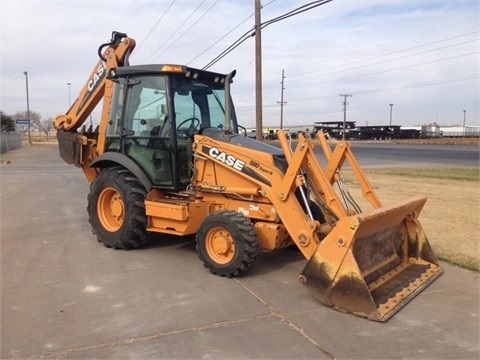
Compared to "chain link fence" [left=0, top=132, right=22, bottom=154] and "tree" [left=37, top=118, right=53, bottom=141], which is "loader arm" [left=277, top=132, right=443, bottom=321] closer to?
"chain link fence" [left=0, top=132, right=22, bottom=154]

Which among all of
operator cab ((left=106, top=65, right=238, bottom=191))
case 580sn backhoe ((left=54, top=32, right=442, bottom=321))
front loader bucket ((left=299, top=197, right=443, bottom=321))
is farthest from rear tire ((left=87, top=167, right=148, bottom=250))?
front loader bucket ((left=299, top=197, right=443, bottom=321))

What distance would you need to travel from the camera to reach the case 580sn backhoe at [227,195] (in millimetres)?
4902

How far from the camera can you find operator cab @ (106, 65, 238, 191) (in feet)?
21.7

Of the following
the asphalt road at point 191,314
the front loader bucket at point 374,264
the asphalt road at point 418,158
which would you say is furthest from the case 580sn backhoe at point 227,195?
the asphalt road at point 418,158

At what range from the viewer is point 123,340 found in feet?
13.1

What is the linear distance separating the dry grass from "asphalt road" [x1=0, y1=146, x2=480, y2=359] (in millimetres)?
1024

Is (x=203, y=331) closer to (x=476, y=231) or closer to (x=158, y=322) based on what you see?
(x=158, y=322)

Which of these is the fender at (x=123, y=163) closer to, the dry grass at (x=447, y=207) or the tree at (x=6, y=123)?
the dry grass at (x=447, y=207)

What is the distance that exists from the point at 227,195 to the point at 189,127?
4.00 feet

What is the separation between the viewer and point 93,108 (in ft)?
29.0

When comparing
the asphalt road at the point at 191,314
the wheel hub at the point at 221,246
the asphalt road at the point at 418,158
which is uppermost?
the wheel hub at the point at 221,246

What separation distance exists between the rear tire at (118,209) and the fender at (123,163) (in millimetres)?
148

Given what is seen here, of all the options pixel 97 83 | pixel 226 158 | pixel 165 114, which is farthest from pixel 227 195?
pixel 97 83

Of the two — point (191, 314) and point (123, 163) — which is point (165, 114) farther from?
point (191, 314)
